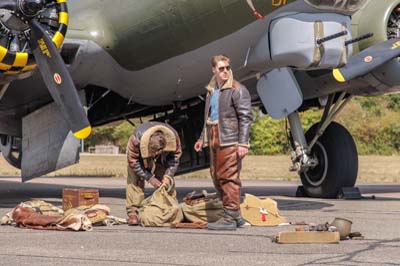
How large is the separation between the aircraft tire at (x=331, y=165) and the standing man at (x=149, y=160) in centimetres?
557

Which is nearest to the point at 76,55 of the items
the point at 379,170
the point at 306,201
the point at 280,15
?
the point at 280,15

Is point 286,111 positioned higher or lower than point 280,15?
lower

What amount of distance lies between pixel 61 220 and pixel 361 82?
690 centimetres

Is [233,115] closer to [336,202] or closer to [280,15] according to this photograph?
[280,15]

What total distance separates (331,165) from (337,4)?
14.1ft

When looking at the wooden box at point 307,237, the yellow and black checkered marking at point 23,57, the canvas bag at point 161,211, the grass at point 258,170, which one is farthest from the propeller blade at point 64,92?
the grass at point 258,170

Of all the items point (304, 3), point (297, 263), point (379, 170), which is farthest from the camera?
point (379, 170)

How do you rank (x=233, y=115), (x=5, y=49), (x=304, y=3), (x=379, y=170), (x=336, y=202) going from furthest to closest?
(x=379, y=170) → (x=336, y=202) → (x=304, y=3) → (x=5, y=49) → (x=233, y=115)

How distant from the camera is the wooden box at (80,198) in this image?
36.8 ft

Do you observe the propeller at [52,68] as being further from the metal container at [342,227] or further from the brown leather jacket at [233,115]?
the metal container at [342,227]

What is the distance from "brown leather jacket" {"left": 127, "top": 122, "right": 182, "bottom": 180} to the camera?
34.8 ft

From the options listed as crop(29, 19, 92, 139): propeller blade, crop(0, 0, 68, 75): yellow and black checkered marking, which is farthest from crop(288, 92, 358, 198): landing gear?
crop(0, 0, 68, 75): yellow and black checkered marking

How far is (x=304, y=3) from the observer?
12.3 metres

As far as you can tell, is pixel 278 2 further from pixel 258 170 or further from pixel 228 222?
pixel 258 170
